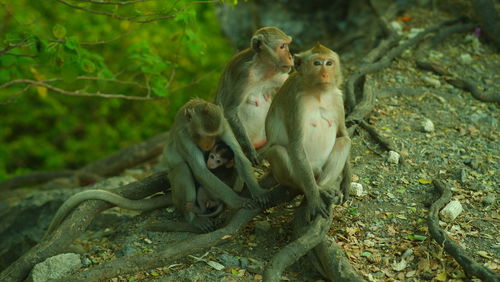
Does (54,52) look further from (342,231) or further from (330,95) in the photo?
(342,231)

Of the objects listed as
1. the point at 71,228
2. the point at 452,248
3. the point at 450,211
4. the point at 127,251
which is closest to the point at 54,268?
the point at 71,228

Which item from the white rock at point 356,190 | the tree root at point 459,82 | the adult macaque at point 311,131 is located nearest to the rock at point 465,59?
the tree root at point 459,82

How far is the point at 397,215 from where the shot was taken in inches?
182

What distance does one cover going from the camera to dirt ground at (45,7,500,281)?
4.14 metres

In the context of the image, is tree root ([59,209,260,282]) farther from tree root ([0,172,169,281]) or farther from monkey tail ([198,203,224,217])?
tree root ([0,172,169,281])

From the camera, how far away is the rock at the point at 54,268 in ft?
14.4

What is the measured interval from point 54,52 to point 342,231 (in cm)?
270

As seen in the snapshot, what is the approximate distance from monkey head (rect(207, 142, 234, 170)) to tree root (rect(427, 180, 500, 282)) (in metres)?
1.55

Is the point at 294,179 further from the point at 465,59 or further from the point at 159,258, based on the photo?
the point at 465,59

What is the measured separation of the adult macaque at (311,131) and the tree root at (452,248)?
71 cm

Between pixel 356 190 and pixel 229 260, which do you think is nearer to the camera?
pixel 229 260

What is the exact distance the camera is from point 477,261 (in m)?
4.01

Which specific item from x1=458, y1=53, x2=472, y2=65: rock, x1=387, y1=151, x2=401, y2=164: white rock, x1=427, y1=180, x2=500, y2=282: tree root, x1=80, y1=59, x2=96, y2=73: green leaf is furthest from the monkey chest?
x1=458, y1=53, x2=472, y2=65: rock

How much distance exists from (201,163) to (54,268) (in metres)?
1.32
